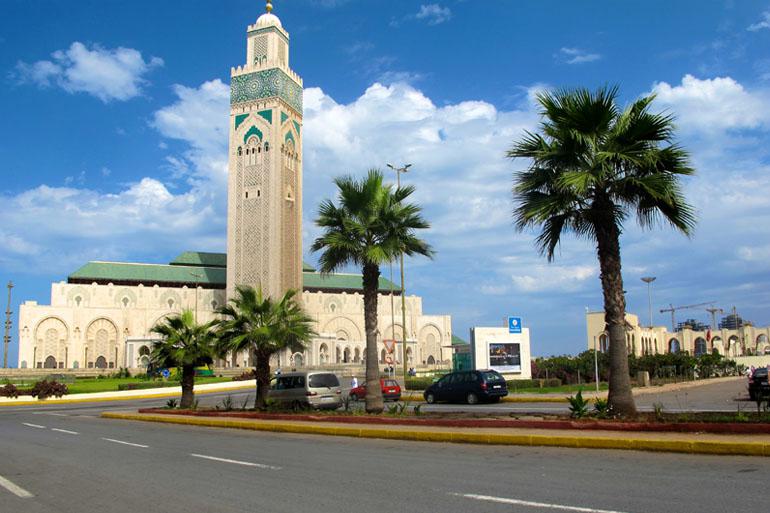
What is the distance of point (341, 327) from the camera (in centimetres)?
10800

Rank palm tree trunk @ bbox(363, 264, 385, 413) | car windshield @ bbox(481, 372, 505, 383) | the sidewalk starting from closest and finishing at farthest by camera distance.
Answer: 1. palm tree trunk @ bbox(363, 264, 385, 413)
2. car windshield @ bbox(481, 372, 505, 383)
3. the sidewalk

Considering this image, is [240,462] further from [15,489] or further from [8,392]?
[8,392]

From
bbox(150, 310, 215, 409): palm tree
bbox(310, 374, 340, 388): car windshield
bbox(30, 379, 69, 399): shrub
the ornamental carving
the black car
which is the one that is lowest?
bbox(30, 379, 69, 399): shrub

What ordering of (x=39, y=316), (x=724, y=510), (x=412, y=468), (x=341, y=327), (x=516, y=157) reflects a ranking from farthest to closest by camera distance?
(x=341, y=327) < (x=39, y=316) < (x=516, y=157) < (x=412, y=468) < (x=724, y=510)

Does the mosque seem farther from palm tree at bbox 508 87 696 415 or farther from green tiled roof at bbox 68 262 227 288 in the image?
palm tree at bbox 508 87 696 415

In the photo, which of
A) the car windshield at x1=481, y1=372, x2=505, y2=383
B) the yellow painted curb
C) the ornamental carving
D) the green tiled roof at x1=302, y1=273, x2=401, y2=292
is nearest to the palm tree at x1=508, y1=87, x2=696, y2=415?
the car windshield at x1=481, y1=372, x2=505, y2=383

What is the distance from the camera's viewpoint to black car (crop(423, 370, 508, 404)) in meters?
26.0

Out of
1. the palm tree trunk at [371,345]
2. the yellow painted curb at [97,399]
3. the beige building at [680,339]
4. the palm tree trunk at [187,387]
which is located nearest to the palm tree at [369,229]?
the palm tree trunk at [371,345]

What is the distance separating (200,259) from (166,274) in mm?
7896

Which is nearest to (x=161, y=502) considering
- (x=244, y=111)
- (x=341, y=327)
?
(x=244, y=111)

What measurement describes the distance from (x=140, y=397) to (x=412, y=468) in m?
38.0

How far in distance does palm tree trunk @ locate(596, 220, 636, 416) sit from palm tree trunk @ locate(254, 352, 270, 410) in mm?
11306

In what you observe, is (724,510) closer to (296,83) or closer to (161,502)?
(161,502)

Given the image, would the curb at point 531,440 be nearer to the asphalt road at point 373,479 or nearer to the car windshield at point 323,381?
the asphalt road at point 373,479
